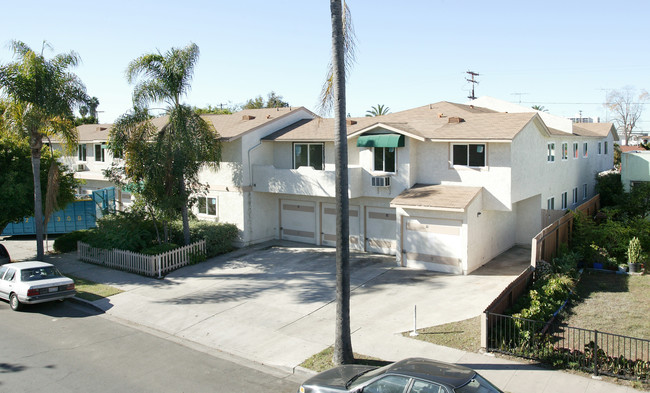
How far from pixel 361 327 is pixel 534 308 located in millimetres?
4407

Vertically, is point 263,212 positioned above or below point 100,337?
above

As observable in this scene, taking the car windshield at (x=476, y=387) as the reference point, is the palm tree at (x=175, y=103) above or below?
above

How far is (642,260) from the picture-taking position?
18.6 m

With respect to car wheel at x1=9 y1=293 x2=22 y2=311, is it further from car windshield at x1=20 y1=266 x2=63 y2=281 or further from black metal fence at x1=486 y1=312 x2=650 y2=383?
black metal fence at x1=486 y1=312 x2=650 y2=383

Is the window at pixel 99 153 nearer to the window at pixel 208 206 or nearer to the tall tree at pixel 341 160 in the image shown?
the window at pixel 208 206

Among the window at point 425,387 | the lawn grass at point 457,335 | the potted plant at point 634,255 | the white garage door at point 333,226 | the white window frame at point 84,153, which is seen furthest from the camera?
the white window frame at point 84,153

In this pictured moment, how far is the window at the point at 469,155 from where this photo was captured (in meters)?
19.0

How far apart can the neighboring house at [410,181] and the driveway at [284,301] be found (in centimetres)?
166

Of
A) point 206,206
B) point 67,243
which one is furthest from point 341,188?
point 67,243

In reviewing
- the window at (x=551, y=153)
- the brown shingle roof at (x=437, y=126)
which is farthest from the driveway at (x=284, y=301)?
the window at (x=551, y=153)

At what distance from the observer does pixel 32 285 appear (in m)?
15.6

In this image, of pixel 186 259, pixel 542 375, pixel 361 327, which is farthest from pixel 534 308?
pixel 186 259

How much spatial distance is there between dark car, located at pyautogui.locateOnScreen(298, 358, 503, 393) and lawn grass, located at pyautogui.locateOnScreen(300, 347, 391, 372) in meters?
A: 2.57

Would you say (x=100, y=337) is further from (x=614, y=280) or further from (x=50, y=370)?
(x=614, y=280)
